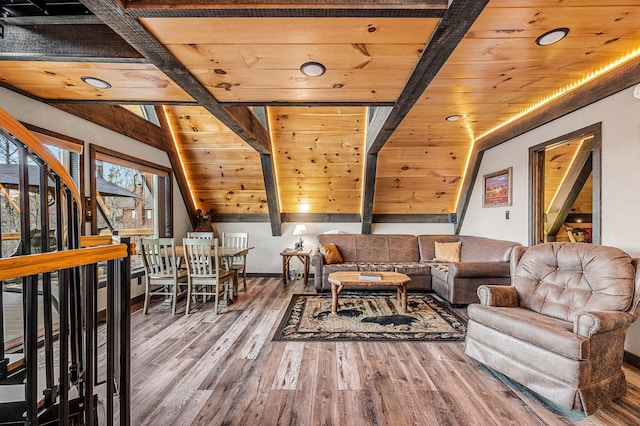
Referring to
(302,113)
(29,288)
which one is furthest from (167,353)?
(302,113)

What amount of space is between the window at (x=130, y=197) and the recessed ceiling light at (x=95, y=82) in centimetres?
119

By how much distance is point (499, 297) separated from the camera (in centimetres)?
247

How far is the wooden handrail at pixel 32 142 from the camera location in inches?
38.5

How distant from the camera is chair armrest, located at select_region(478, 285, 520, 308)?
2457mm

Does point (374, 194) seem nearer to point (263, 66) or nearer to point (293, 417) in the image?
point (263, 66)

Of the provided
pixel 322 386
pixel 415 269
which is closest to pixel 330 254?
pixel 415 269

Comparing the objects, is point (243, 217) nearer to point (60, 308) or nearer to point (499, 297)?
point (499, 297)

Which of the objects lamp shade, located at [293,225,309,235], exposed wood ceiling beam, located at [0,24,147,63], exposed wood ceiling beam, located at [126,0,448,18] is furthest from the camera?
lamp shade, located at [293,225,309,235]

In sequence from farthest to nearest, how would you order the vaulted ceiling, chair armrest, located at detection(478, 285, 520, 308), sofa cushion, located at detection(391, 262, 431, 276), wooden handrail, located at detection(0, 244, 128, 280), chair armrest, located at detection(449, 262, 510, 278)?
sofa cushion, located at detection(391, 262, 431, 276) → chair armrest, located at detection(449, 262, 510, 278) → chair armrest, located at detection(478, 285, 520, 308) → the vaulted ceiling → wooden handrail, located at detection(0, 244, 128, 280)

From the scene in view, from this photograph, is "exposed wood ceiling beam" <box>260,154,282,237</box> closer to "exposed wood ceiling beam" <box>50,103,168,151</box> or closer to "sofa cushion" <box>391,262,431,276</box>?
"exposed wood ceiling beam" <box>50,103,168,151</box>

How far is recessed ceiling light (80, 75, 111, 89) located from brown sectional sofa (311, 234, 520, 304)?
328 cm

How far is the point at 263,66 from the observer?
1.94 m

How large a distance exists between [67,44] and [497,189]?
4923 millimetres

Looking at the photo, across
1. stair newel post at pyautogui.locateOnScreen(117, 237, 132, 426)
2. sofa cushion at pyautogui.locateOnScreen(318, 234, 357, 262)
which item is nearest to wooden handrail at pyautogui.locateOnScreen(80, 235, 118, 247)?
stair newel post at pyautogui.locateOnScreen(117, 237, 132, 426)
